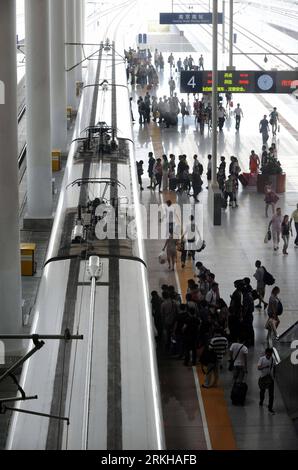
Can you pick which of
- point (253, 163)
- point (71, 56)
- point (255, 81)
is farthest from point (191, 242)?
point (71, 56)

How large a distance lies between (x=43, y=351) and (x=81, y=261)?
2.60m

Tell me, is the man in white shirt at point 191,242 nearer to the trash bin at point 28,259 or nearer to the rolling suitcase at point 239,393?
the trash bin at point 28,259

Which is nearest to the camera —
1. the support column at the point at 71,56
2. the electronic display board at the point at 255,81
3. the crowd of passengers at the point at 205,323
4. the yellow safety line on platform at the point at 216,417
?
the yellow safety line on platform at the point at 216,417

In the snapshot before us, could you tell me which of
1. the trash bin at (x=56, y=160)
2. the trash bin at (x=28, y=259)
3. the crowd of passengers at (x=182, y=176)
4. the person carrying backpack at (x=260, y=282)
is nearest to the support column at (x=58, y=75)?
the trash bin at (x=56, y=160)

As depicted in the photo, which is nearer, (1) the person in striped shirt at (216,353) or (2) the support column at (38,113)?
(1) the person in striped shirt at (216,353)

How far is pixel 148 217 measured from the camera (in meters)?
25.9

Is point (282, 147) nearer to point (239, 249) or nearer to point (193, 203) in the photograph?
point (193, 203)

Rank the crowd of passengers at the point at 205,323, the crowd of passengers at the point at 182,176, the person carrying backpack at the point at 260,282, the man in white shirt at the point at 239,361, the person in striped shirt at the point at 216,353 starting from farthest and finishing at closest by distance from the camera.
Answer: the crowd of passengers at the point at 182,176 → the person carrying backpack at the point at 260,282 → the crowd of passengers at the point at 205,323 → the person in striped shirt at the point at 216,353 → the man in white shirt at the point at 239,361

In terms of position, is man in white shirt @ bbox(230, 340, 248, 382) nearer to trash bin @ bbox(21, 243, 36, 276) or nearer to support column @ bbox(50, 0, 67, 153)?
trash bin @ bbox(21, 243, 36, 276)

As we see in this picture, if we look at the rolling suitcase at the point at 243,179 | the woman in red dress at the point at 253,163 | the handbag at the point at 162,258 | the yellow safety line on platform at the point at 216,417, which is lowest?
the yellow safety line on platform at the point at 216,417

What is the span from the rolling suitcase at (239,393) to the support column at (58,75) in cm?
1699

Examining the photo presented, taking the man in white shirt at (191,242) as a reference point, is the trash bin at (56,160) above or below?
above

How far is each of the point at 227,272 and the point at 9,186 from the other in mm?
7217

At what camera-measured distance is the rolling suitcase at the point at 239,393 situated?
48.8ft
